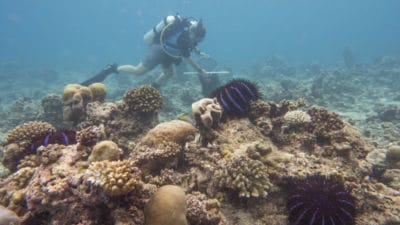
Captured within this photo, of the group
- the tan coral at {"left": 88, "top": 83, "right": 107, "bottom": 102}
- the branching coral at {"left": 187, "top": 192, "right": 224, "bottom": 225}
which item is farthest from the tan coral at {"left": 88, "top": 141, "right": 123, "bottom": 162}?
the tan coral at {"left": 88, "top": 83, "right": 107, "bottom": 102}

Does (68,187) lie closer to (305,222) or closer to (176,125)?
(176,125)

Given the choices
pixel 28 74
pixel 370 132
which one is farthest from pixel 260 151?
pixel 28 74

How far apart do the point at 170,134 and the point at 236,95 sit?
1.73 m

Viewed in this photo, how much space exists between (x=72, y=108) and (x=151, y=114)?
2.13 metres

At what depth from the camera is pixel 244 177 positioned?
3533mm

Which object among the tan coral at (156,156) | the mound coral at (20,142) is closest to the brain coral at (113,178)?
the tan coral at (156,156)

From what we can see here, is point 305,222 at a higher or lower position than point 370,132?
lower

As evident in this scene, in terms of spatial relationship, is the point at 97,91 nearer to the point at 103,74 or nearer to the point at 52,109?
the point at 52,109

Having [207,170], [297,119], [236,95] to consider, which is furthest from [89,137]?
[297,119]

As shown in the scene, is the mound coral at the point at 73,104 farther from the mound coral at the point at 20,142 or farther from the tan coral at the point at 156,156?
the tan coral at the point at 156,156

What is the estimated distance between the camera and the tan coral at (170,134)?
4.16m

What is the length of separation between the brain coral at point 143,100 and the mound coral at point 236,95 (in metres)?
1.47

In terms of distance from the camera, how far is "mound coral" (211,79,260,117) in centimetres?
518

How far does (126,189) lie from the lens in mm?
2719
